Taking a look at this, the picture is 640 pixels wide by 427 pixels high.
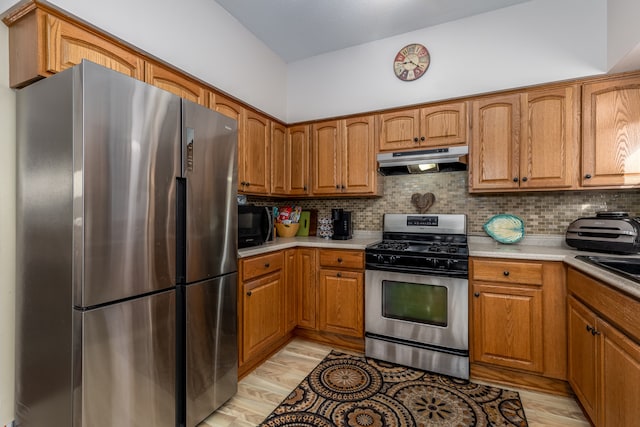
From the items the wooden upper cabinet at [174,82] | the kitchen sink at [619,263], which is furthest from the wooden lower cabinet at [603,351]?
the wooden upper cabinet at [174,82]

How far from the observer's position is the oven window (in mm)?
2225

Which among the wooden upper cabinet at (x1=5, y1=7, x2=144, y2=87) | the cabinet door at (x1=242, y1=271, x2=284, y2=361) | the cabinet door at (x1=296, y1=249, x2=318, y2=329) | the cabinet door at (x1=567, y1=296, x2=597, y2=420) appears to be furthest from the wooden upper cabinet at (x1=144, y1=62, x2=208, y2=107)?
the cabinet door at (x1=567, y1=296, x2=597, y2=420)

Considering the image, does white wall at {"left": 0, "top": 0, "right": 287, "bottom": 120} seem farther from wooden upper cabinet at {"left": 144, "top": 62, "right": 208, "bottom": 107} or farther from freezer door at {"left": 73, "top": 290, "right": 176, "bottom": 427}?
freezer door at {"left": 73, "top": 290, "right": 176, "bottom": 427}

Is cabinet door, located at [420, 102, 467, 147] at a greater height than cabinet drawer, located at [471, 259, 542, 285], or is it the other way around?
cabinet door, located at [420, 102, 467, 147]

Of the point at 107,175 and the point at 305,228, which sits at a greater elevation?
the point at 107,175

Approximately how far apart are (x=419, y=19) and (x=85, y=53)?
96.6 inches

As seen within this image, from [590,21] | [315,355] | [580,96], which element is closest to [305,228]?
[315,355]

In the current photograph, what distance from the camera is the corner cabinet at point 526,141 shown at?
2172mm

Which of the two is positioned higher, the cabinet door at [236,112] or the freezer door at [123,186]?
the cabinet door at [236,112]

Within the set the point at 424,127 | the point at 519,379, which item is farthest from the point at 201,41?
the point at 519,379

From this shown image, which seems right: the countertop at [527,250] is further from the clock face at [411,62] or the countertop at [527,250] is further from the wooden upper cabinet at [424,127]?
the clock face at [411,62]

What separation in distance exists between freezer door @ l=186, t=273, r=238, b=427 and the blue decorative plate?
2.14 m

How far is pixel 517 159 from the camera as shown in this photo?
7.54 ft

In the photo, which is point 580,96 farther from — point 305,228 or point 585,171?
point 305,228
